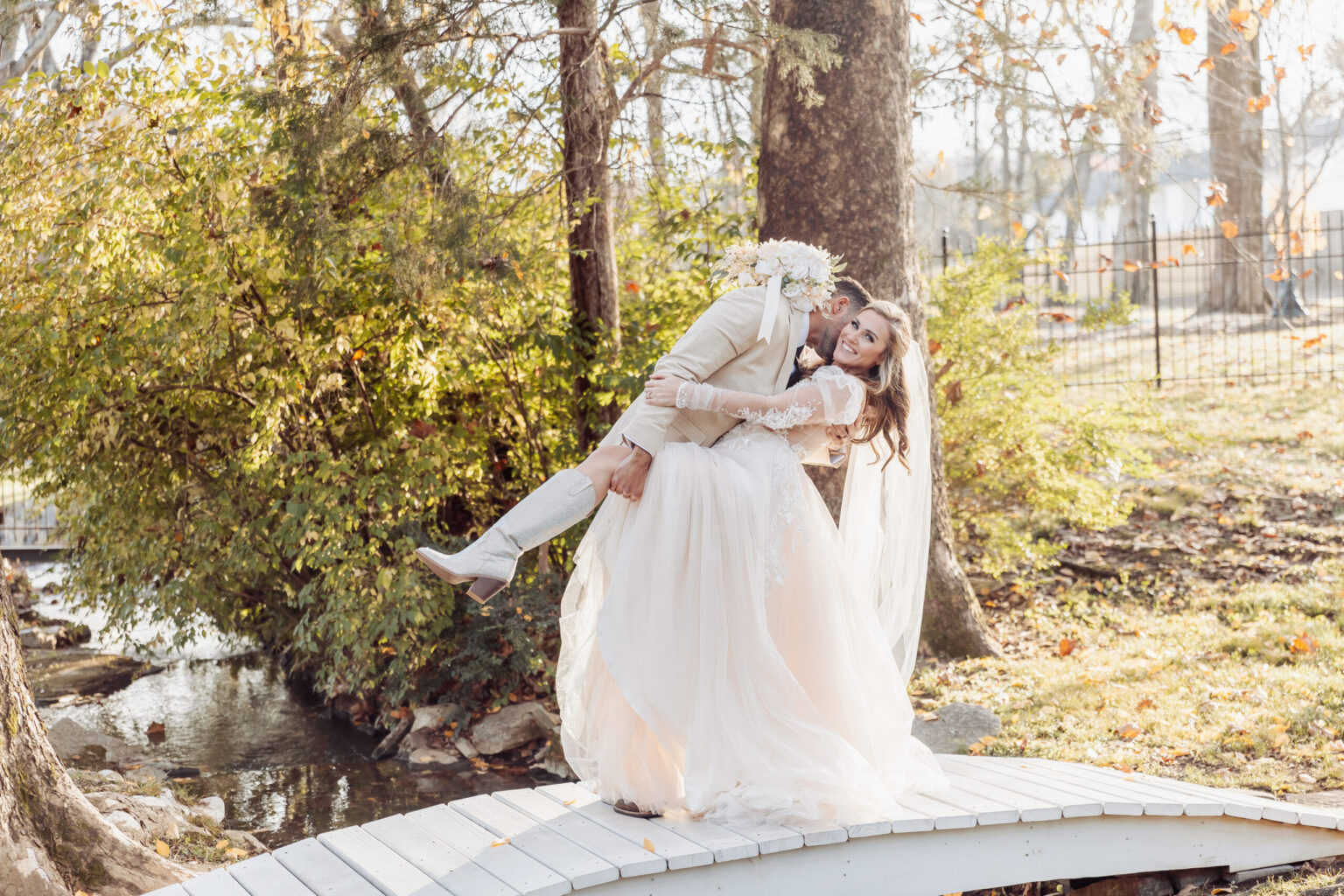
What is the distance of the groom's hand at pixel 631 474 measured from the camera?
11.2ft

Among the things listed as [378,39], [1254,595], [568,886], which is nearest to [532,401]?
[378,39]

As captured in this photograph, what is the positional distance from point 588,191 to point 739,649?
362cm

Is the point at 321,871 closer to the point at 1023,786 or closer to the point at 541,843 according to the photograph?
the point at 541,843

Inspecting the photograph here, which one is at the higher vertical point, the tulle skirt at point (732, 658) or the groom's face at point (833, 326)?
the groom's face at point (833, 326)

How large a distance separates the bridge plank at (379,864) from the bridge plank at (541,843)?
305 millimetres

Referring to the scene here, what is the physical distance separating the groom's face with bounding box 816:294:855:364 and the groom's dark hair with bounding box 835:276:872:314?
0.07ft

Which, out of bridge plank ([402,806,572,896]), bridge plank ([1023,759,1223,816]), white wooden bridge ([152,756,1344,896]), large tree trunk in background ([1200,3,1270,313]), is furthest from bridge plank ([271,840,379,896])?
large tree trunk in background ([1200,3,1270,313])

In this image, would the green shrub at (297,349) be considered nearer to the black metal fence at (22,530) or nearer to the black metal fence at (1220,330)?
the black metal fence at (1220,330)

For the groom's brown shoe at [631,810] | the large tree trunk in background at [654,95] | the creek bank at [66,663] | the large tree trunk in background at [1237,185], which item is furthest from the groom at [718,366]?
the large tree trunk in background at [1237,185]

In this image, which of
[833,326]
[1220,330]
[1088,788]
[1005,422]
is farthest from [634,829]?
[1220,330]

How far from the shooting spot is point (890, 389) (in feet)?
11.8

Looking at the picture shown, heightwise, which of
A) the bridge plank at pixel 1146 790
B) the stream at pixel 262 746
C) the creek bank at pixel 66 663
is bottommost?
the stream at pixel 262 746

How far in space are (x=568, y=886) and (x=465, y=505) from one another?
426cm

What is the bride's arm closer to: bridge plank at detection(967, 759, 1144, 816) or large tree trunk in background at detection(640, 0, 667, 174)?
bridge plank at detection(967, 759, 1144, 816)
